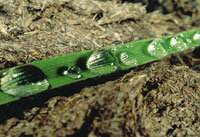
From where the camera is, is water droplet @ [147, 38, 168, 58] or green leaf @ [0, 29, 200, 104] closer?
green leaf @ [0, 29, 200, 104]

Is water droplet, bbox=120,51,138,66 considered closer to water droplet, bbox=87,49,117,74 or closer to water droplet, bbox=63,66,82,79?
→ water droplet, bbox=87,49,117,74

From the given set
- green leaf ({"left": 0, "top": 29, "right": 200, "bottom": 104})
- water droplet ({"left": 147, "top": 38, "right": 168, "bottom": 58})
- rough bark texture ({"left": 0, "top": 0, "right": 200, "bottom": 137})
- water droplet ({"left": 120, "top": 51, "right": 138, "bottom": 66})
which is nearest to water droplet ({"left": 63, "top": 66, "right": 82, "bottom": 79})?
green leaf ({"left": 0, "top": 29, "right": 200, "bottom": 104})

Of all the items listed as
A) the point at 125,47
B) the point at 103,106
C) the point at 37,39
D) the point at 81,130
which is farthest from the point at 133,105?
the point at 37,39

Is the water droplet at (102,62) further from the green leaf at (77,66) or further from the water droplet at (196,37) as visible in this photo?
the water droplet at (196,37)

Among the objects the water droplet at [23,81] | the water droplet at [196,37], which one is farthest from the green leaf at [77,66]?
the water droplet at [196,37]

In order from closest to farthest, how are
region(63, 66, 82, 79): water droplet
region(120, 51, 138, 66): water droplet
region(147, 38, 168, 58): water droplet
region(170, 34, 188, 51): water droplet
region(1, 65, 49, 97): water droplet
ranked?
region(1, 65, 49, 97): water droplet, region(63, 66, 82, 79): water droplet, region(120, 51, 138, 66): water droplet, region(147, 38, 168, 58): water droplet, region(170, 34, 188, 51): water droplet
